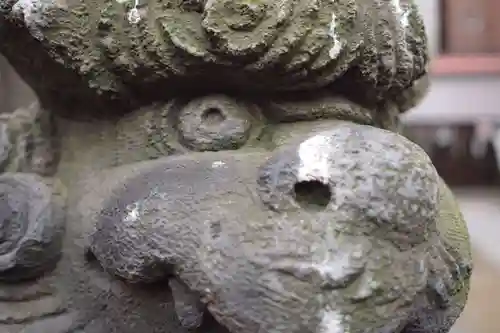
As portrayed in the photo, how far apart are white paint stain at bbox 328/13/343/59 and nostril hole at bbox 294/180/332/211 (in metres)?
0.11

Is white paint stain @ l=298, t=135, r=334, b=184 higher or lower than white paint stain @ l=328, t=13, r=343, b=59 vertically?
lower

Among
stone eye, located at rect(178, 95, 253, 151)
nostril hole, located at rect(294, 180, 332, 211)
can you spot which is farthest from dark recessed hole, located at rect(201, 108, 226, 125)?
nostril hole, located at rect(294, 180, 332, 211)

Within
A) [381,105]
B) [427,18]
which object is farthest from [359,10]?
[427,18]

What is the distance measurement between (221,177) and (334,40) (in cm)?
13

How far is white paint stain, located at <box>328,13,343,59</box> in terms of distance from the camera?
0.61m

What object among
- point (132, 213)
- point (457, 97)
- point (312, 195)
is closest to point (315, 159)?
point (312, 195)

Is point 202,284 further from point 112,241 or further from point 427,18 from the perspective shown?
point 427,18

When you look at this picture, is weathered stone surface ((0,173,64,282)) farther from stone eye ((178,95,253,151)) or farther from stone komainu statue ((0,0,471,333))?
stone eye ((178,95,253,151))

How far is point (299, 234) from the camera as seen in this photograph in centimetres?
54

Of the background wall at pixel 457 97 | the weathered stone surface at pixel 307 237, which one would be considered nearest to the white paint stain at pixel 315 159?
the weathered stone surface at pixel 307 237

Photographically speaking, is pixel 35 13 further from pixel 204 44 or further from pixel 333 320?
pixel 333 320

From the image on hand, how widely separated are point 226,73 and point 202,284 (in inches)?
6.3

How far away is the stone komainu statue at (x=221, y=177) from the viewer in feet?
1.76

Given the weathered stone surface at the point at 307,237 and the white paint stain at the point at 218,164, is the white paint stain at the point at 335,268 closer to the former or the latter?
the weathered stone surface at the point at 307,237
